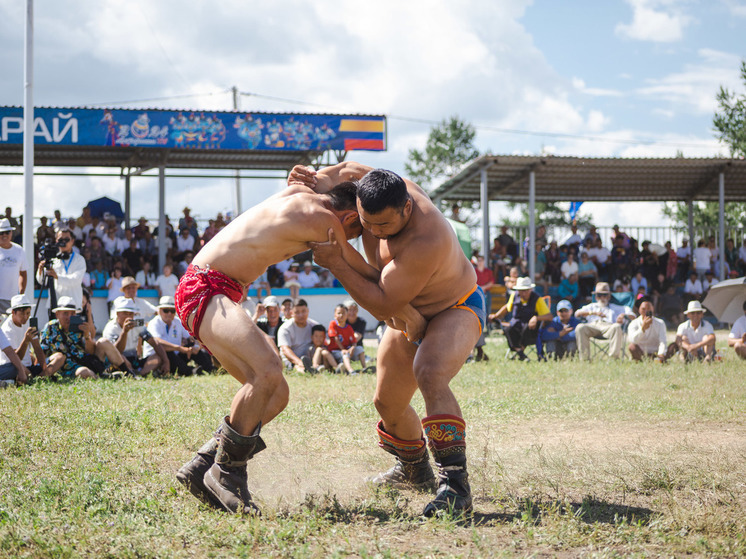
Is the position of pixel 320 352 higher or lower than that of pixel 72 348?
lower

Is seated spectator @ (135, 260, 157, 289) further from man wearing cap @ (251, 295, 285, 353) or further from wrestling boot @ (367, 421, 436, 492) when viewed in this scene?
wrestling boot @ (367, 421, 436, 492)

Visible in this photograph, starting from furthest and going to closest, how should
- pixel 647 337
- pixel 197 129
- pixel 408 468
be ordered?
pixel 197 129
pixel 647 337
pixel 408 468

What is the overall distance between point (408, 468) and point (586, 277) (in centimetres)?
1381

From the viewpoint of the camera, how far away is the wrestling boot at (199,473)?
408 centimetres

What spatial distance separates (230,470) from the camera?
4.02 meters

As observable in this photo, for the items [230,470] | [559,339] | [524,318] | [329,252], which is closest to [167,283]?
[524,318]

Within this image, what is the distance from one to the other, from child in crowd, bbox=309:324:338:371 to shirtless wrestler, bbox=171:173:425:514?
6.43 m

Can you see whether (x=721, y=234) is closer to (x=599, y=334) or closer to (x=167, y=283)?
(x=599, y=334)

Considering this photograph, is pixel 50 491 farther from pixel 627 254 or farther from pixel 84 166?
pixel 627 254

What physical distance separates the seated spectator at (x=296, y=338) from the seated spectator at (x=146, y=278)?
521 centimetres

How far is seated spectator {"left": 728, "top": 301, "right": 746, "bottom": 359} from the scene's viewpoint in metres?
10.9

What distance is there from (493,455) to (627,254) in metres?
Result: 14.8

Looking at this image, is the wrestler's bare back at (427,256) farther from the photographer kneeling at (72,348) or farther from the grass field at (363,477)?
the photographer kneeling at (72,348)

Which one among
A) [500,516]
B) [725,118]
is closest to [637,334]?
[500,516]
